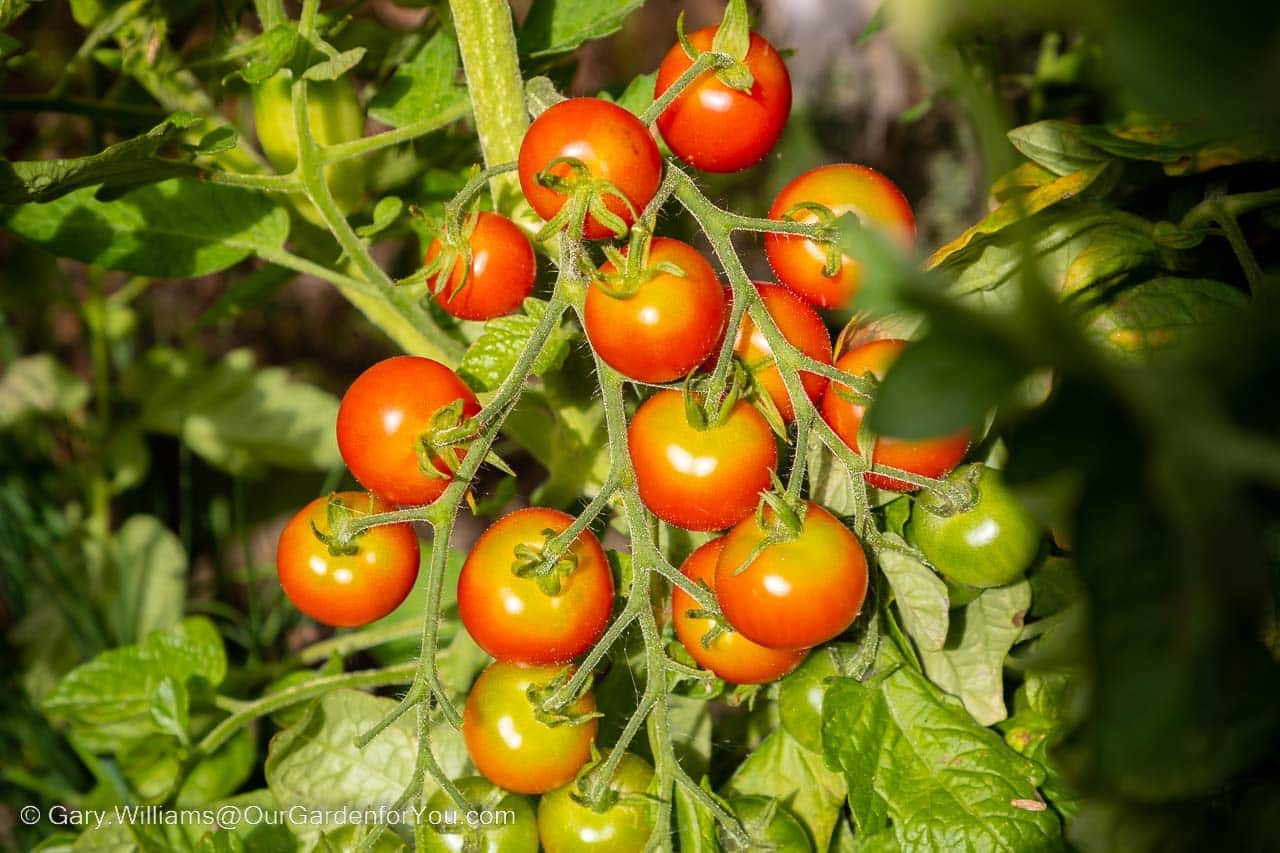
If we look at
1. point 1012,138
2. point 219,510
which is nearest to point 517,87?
point 1012,138

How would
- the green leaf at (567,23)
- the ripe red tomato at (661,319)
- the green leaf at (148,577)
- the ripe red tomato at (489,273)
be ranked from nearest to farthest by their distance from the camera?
1. the ripe red tomato at (661,319)
2. the ripe red tomato at (489,273)
3. the green leaf at (567,23)
4. the green leaf at (148,577)

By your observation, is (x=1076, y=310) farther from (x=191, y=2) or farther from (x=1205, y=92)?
(x=191, y=2)

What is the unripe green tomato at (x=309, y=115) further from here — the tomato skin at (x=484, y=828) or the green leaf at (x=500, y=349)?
the tomato skin at (x=484, y=828)

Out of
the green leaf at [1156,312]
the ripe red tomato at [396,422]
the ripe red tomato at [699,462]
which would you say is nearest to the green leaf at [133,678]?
the ripe red tomato at [396,422]

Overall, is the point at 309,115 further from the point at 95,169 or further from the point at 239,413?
the point at 239,413

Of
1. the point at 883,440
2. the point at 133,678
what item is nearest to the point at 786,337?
the point at 883,440

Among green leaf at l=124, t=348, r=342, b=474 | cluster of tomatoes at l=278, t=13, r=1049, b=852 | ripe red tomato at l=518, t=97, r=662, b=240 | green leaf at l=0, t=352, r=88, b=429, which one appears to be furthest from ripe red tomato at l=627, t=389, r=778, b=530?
green leaf at l=0, t=352, r=88, b=429
